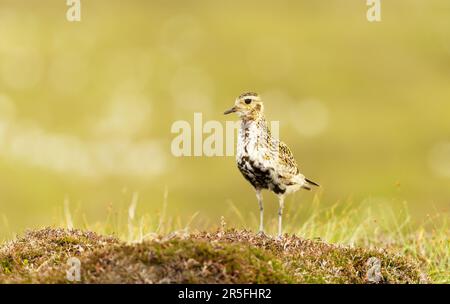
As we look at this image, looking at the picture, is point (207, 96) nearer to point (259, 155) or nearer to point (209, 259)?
point (259, 155)

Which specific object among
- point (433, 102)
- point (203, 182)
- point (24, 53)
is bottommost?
point (203, 182)

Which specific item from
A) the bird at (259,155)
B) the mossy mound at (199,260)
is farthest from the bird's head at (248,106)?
the mossy mound at (199,260)

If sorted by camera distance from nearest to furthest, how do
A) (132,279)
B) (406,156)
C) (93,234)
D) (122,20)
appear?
(132,279), (93,234), (406,156), (122,20)

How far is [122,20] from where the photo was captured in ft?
208

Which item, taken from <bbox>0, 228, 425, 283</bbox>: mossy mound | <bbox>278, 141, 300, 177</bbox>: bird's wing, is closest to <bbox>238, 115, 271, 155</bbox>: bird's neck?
<bbox>278, 141, 300, 177</bbox>: bird's wing

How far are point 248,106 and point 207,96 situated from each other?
38404mm

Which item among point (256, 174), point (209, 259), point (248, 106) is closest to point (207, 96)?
point (248, 106)

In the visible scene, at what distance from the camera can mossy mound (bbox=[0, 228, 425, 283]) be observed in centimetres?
998

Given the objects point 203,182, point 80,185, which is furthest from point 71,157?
point 203,182

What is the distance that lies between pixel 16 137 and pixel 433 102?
965 inches

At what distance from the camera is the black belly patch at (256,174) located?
13008 millimetres

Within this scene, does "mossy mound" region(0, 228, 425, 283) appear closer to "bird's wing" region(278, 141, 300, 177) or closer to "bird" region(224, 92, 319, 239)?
"bird" region(224, 92, 319, 239)

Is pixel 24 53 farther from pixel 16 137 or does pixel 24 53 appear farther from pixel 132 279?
pixel 132 279

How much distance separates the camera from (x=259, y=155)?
13047 millimetres
